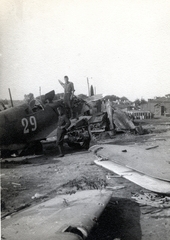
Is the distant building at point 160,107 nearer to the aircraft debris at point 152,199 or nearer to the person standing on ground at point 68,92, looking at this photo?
the person standing on ground at point 68,92

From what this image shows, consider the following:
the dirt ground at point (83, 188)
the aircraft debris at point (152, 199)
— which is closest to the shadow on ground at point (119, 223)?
the dirt ground at point (83, 188)

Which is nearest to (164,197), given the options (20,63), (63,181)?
(63,181)

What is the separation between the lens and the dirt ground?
2730mm

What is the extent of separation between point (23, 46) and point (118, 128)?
896 centimetres

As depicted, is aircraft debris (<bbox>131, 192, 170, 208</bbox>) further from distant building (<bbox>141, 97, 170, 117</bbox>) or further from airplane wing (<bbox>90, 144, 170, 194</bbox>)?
distant building (<bbox>141, 97, 170, 117</bbox>)

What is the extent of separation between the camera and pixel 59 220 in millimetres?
2307

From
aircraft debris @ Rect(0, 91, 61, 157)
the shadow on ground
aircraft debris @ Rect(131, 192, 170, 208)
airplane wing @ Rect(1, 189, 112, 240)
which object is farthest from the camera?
aircraft debris @ Rect(0, 91, 61, 157)

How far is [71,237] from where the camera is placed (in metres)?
1.86

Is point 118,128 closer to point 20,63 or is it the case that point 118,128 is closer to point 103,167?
point 103,167

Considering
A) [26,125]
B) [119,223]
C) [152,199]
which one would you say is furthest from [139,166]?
[26,125]

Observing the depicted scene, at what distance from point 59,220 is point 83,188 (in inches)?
73.9

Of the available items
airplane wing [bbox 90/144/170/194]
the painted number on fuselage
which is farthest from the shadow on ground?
the painted number on fuselage

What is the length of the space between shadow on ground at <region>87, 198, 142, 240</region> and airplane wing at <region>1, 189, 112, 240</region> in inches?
8.5

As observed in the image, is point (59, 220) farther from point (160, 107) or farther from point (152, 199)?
point (160, 107)
